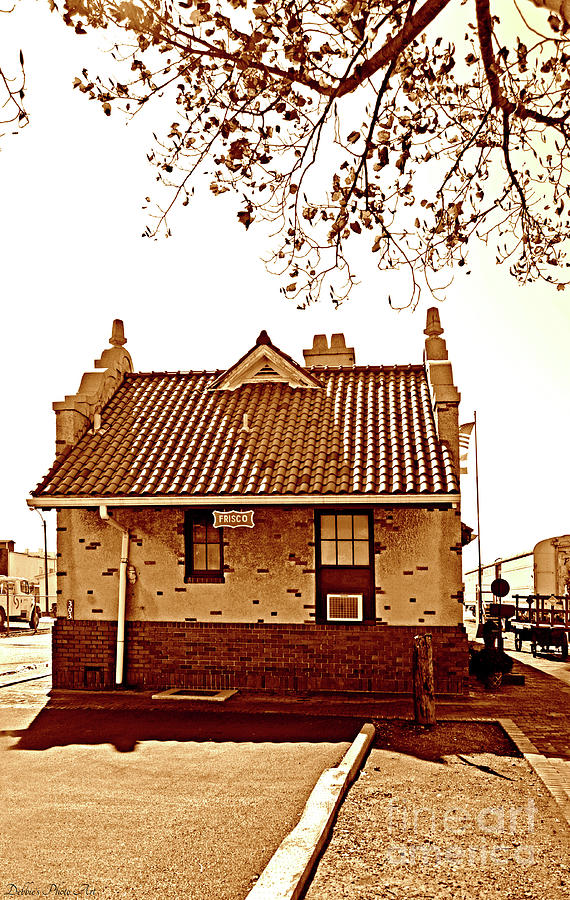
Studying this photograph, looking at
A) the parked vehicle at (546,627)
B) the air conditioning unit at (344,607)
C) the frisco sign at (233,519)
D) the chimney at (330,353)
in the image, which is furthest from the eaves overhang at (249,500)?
the parked vehicle at (546,627)

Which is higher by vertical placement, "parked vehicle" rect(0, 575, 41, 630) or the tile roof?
the tile roof

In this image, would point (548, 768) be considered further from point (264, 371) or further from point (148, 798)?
point (264, 371)

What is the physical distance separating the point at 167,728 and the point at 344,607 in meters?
4.18

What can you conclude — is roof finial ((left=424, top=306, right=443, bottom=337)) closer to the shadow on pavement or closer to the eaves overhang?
the eaves overhang

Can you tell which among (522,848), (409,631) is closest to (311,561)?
(409,631)

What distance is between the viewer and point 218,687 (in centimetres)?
1401

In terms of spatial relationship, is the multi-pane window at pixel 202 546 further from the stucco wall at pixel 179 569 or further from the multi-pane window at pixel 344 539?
the multi-pane window at pixel 344 539

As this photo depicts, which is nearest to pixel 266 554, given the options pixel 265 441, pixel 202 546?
pixel 202 546

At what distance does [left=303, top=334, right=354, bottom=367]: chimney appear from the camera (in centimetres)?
1966

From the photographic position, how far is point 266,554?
46.4 feet

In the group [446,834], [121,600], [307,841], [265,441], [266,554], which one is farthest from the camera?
[265,441]

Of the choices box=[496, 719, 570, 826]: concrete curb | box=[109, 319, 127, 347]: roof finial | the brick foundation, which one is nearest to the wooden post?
box=[496, 719, 570, 826]: concrete curb

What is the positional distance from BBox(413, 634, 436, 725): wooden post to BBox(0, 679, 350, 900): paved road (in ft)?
4.07

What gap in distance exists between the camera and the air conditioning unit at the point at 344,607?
1383 cm
